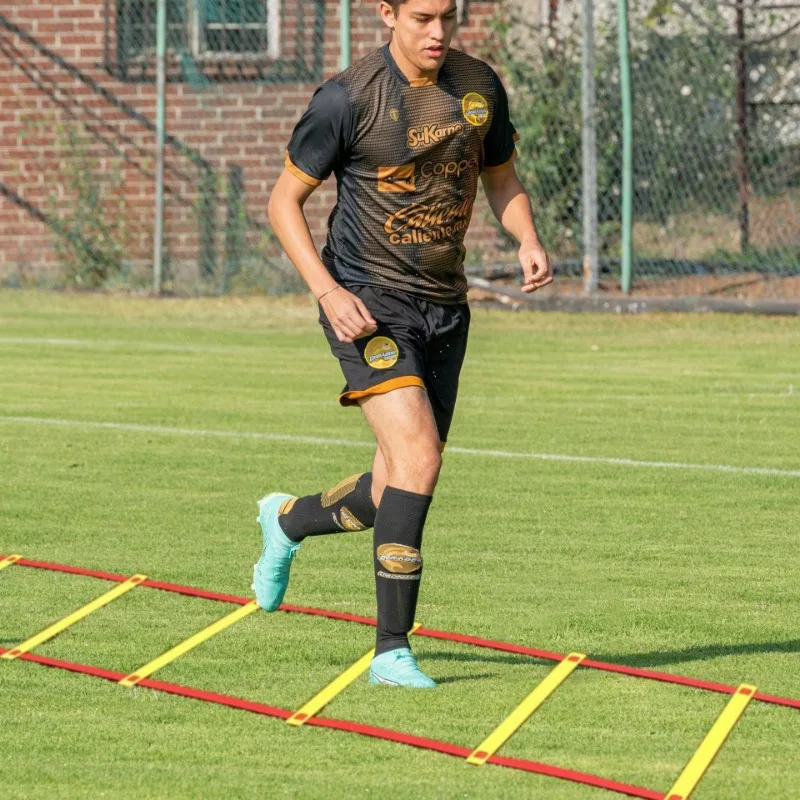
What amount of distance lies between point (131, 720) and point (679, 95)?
1309cm

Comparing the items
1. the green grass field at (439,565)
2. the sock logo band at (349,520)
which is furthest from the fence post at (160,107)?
the sock logo band at (349,520)

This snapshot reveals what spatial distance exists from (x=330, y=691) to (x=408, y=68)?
1.93 metres

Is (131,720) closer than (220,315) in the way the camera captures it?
Yes

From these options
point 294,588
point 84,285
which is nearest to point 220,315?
point 84,285

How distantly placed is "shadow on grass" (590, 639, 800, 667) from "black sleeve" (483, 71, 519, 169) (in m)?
1.68

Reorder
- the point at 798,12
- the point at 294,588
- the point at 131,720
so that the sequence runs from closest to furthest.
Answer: the point at 131,720, the point at 294,588, the point at 798,12

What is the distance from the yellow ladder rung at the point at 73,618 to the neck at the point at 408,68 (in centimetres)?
218

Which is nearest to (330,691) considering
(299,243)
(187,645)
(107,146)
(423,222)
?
(187,645)

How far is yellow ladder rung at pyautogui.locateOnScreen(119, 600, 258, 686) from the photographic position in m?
5.16

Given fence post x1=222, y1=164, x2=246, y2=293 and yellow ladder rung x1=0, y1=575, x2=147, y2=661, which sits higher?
fence post x1=222, y1=164, x2=246, y2=293

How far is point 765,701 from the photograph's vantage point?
4.94 meters

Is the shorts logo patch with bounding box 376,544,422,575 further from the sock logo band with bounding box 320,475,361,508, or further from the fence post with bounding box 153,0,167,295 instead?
the fence post with bounding box 153,0,167,295

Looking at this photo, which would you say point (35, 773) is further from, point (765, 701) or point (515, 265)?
point (515, 265)

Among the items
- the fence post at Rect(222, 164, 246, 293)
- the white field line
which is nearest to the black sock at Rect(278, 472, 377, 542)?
the white field line
